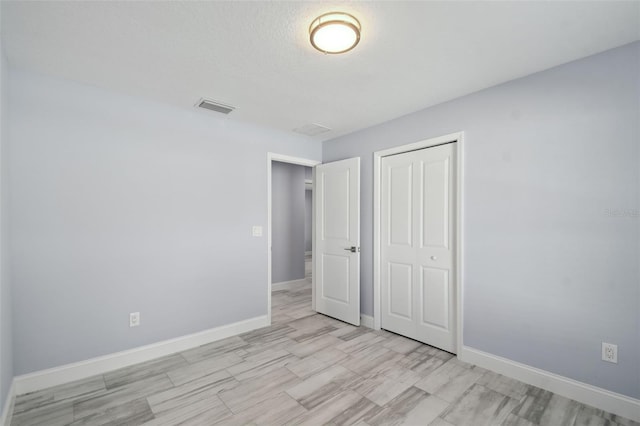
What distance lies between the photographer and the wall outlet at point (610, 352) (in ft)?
6.73

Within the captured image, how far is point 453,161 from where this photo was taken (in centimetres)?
299

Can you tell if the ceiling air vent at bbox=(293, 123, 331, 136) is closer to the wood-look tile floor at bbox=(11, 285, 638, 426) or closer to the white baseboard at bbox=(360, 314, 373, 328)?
the white baseboard at bbox=(360, 314, 373, 328)

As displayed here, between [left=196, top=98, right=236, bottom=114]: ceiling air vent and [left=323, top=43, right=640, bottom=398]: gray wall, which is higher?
[left=196, top=98, right=236, bottom=114]: ceiling air vent

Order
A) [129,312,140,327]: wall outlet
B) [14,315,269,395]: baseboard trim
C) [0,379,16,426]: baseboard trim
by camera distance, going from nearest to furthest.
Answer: [0,379,16,426]: baseboard trim < [14,315,269,395]: baseboard trim < [129,312,140,327]: wall outlet

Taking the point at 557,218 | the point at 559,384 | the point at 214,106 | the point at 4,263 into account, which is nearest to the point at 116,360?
the point at 4,263

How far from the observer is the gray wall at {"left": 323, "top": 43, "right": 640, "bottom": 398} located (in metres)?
2.03

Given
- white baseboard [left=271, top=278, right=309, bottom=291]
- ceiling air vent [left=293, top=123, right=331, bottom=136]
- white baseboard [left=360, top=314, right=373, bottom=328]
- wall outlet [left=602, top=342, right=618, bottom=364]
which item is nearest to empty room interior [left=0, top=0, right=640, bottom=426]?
wall outlet [left=602, top=342, right=618, bottom=364]

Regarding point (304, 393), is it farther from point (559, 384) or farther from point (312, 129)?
point (312, 129)

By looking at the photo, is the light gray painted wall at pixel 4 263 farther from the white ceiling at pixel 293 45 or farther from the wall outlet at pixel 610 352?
the wall outlet at pixel 610 352

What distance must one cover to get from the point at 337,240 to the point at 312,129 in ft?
5.13

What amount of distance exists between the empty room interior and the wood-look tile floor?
21 millimetres

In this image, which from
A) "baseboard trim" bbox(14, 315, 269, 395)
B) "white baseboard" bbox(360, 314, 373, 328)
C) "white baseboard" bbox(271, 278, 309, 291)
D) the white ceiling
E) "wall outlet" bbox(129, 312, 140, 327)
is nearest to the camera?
the white ceiling

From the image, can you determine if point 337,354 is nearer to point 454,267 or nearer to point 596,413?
point 454,267

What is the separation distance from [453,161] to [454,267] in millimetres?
1094
